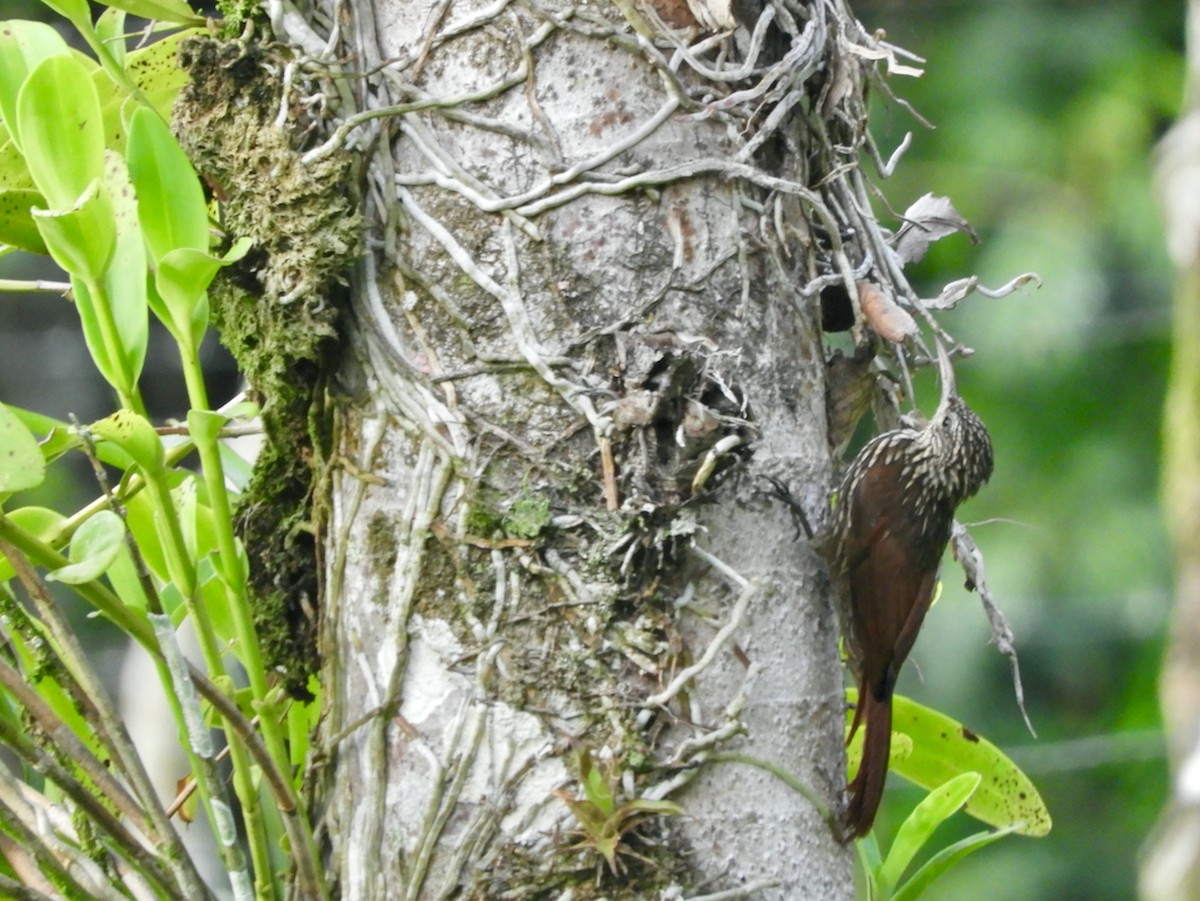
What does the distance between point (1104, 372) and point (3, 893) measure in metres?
4.74

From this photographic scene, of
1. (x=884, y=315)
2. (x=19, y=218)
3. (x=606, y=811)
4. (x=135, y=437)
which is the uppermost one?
(x=19, y=218)

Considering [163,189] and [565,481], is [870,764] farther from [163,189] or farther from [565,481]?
[163,189]

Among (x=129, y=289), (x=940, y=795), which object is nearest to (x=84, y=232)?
(x=129, y=289)

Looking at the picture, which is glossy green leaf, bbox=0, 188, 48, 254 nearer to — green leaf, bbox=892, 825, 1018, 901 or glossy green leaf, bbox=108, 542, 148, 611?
glossy green leaf, bbox=108, 542, 148, 611

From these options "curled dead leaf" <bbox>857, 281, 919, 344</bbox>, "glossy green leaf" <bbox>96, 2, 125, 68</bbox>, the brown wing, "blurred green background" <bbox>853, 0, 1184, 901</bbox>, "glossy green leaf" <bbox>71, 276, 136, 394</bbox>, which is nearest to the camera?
"glossy green leaf" <bbox>71, 276, 136, 394</bbox>

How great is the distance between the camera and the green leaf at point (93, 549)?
3.32 feet

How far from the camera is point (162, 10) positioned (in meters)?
1.35

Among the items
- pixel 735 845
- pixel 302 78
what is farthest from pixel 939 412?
pixel 302 78

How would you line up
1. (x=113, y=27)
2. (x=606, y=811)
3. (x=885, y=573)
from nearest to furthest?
(x=606, y=811), (x=113, y=27), (x=885, y=573)

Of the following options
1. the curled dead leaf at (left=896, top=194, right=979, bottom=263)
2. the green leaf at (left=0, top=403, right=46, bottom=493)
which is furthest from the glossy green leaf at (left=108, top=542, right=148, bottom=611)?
the curled dead leaf at (left=896, top=194, right=979, bottom=263)

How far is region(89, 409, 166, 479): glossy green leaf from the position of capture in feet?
3.50

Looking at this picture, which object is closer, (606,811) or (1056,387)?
(606,811)

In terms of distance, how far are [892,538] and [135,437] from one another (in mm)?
1126

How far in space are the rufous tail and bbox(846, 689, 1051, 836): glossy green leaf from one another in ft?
0.11
